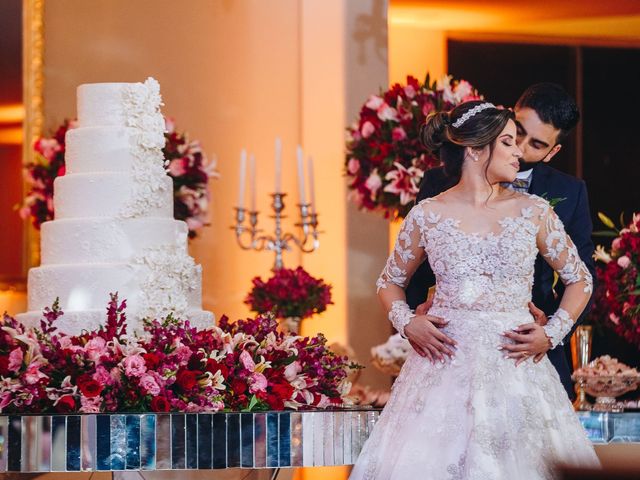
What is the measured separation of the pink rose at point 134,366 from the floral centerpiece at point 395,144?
6.91ft

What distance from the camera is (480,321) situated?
394cm

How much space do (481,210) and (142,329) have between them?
1493mm

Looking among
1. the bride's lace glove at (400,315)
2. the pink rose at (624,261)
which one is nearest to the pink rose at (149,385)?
the bride's lace glove at (400,315)

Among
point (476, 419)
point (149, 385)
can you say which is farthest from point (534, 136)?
point (149, 385)

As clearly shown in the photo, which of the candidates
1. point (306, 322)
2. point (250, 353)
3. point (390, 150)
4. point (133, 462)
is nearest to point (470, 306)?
point (250, 353)

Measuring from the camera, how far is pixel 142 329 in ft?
15.6

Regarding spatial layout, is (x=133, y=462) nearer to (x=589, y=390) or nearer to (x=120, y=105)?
(x=120, y=105)

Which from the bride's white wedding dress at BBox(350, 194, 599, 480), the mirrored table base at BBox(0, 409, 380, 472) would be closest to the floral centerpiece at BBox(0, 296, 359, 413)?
the mirrored table base at BBox(0, 409, 380, 472)

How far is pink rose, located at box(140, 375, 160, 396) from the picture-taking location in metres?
4.02

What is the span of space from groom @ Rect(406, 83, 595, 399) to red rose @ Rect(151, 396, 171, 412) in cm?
90

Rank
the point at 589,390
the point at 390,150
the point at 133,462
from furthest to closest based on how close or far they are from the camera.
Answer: the point at 390,150, the point at 589,390, the point at 133,462

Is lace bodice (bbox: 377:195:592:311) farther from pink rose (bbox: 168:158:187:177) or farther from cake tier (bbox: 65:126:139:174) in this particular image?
pink rose (bbox: 168:158:187:177)

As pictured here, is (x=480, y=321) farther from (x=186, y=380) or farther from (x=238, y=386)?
(x=186, y=380)

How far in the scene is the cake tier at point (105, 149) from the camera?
4.96m
